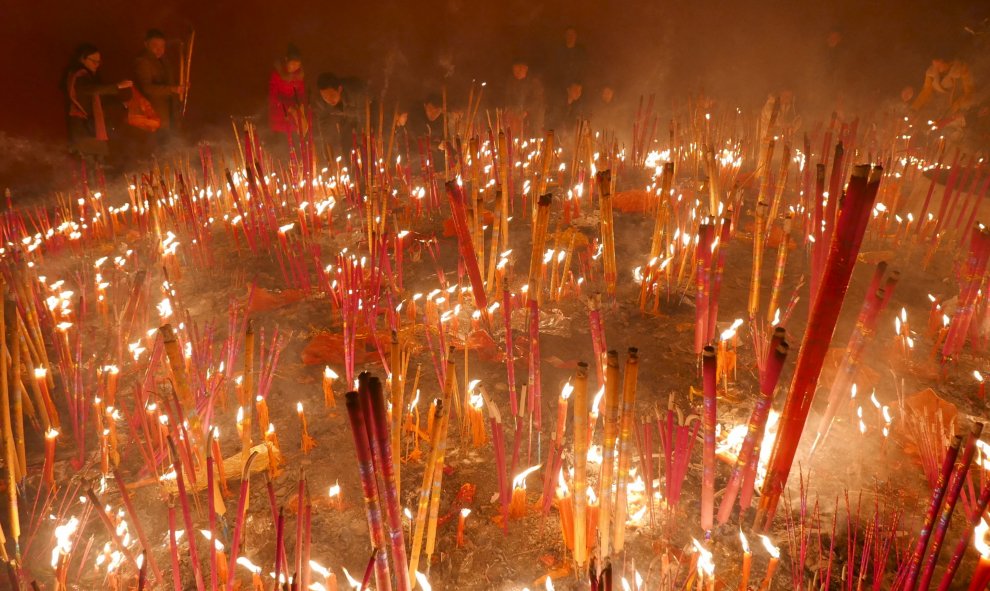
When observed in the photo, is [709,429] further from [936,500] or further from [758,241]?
[758,241]

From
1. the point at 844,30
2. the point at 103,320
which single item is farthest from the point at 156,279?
the point at 844,30

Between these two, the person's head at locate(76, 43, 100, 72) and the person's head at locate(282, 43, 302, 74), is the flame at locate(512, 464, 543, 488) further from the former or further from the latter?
the person's head at locate(76, 43, 100, 72)

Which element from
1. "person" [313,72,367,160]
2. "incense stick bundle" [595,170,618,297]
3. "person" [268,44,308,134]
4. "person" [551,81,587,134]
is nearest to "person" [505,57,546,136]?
"person" [551,81,587,134]

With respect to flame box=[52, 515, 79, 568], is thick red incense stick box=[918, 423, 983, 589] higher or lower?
higher

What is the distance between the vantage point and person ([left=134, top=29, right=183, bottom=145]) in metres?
6.07

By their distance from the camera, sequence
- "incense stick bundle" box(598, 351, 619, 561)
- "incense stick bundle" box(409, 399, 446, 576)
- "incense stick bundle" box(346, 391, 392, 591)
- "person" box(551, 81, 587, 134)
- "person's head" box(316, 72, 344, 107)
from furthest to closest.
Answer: "person" box(551, 81, 587, 134) < "person's head" box(316, 72, 344, 107) < "incense stick bundle" box(409, 399, 446, 576) < "incense stick bundle" box(598, 351, 619, 561) < "incense stick bundle" box(346, 391, 392, 591)

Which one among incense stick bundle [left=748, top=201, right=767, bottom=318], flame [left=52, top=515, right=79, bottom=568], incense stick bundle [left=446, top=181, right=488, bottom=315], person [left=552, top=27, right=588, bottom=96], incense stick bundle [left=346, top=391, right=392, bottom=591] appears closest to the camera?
incense stick bundle [left=346, top=391, right=392, bottom=591]

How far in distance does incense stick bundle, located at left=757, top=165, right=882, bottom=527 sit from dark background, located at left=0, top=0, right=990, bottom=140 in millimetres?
8111

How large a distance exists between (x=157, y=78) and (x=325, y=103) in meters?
2.03

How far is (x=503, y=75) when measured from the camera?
9430 mm

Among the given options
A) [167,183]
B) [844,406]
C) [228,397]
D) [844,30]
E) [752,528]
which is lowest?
[228,397]

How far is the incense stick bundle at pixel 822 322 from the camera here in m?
1.41

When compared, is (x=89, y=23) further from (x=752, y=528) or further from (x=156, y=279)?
(x=752, y=528)

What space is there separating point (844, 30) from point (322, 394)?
1169 cm
